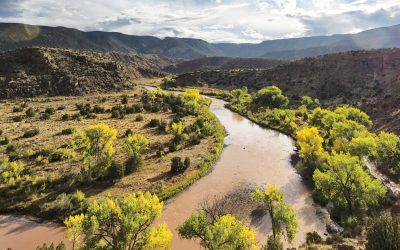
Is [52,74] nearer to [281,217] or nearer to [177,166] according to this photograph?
[177,166]

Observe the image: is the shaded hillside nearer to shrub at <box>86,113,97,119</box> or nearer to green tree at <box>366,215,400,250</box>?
green tree at <box>366,215,400,250</box>

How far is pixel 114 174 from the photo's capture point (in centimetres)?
4056

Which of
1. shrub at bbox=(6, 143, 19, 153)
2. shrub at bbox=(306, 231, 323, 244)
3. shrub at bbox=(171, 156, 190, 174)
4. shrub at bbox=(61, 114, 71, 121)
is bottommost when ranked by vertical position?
shrub at bbox=(306, 231, 323, 244)

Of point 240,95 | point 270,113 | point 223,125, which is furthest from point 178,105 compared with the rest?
point 240,95

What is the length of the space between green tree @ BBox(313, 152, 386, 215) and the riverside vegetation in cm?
1786

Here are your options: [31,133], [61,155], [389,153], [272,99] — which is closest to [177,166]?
[61,155]

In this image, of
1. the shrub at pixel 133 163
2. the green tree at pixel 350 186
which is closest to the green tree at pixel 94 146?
the shrub at pixel 133 163

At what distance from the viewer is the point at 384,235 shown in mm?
21984

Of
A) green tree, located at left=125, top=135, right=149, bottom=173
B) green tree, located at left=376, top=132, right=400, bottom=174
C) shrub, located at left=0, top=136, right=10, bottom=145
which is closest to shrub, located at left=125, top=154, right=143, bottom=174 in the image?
green tree, located at left=125, top=135, right=149, bottom=173

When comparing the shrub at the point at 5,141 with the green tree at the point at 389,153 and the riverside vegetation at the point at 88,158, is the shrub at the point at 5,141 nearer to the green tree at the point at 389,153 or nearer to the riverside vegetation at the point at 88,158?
the riverside vegetation at the point at 88,158

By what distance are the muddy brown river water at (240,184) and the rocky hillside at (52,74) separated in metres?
60.9

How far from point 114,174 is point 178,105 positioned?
5023 cm

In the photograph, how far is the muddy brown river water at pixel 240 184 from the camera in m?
30.0

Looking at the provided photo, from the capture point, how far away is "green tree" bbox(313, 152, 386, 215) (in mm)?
32656
